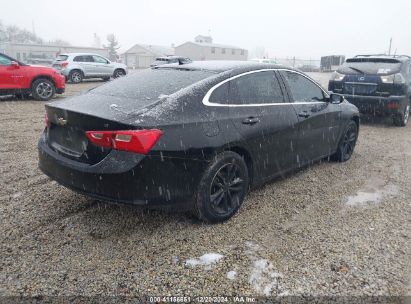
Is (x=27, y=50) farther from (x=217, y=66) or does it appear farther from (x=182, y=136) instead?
(x=182, y=136)

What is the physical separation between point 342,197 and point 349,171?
45.7 inches

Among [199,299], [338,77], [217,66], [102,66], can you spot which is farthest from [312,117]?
[102,66]

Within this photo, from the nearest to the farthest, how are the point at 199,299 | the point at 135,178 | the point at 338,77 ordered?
the point at 199,299 → the point at 135,178 → the point at 338,77

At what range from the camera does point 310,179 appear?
16.6 ft

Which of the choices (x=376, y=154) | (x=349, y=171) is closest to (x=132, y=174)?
(x=349, y=171)

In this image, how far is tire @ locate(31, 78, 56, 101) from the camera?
11160mm

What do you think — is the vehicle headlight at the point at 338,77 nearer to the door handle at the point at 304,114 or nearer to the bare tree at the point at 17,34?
the door handle at the point at 304,114

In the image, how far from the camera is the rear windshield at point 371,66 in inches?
329

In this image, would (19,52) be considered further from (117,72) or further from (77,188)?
(77,188)

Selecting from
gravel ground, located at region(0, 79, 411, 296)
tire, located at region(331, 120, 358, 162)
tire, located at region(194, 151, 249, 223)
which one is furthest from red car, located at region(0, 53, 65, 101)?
tire, located at region(194, 151, 249, 223)

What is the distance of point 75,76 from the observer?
18703mm

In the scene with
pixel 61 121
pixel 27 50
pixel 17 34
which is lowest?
pixel 61 121

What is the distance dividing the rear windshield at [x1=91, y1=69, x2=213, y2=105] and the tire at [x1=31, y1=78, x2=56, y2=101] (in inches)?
320

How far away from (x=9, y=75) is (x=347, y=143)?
9.27 metres
